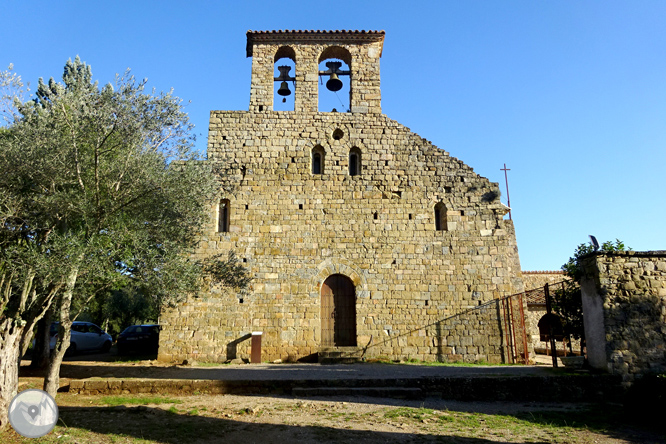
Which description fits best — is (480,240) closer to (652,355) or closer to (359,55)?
(652,355)

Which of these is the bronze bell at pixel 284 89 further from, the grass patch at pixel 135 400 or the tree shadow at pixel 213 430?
the tree shadow at pixel 213 430

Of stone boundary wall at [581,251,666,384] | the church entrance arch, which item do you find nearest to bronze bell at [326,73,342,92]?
the church entrance arch

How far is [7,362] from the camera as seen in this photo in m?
6.39

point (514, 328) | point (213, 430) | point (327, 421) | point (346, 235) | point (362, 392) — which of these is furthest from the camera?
point (346, 235)

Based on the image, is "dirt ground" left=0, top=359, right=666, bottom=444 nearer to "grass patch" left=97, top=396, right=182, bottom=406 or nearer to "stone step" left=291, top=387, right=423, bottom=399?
→ "grass patch" left=97, top=396, right=182, bottom=406

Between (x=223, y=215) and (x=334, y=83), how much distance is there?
233 inches

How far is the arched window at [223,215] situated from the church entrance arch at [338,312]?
3704 millimetres

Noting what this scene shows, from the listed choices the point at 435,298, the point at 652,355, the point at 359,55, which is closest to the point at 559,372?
the point at 652,355

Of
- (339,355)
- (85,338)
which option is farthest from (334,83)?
(85,338)

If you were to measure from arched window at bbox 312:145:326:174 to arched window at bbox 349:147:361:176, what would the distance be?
3.02 ft

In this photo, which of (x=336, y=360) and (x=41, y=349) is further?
(x=336, y=360)

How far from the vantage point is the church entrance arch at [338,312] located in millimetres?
13422

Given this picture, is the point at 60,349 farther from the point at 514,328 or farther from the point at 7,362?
the point at 514,328

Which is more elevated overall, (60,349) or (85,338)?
(60,349)
